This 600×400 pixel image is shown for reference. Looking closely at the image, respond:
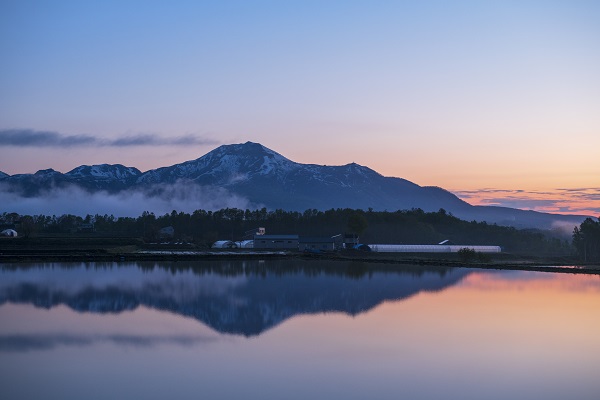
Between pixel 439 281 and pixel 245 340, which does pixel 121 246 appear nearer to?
pixel 439 281

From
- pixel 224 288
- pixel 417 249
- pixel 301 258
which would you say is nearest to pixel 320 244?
pixel 417 249

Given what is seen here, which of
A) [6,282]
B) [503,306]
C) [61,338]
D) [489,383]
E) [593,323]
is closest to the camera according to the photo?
[489,383]

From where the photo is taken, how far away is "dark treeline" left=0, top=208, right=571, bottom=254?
72.9 meters

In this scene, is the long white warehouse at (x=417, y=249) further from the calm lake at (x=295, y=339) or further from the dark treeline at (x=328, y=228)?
the calm lake at (x=295, y=339)

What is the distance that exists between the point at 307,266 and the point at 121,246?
76.5 feet

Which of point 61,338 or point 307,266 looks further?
point 307,266

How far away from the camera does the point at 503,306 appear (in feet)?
71.8

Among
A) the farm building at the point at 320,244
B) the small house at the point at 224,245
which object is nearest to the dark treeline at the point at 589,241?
the farm building at the point at 320,244

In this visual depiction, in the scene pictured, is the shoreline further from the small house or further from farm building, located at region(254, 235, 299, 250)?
the small house

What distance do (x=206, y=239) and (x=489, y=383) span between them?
2325 inches

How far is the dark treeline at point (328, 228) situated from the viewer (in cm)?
7288

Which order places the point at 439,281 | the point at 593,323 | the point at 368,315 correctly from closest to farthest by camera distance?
the point at 593,323
the point at 368,315
the point at 439,281

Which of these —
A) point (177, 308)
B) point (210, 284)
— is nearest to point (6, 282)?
point (210, 284)

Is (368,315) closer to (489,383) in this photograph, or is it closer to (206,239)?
(489,383)
